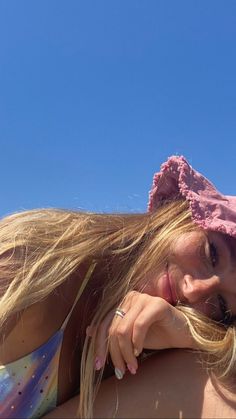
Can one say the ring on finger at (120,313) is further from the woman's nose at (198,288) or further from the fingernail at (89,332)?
the woman's nose at (198,288)

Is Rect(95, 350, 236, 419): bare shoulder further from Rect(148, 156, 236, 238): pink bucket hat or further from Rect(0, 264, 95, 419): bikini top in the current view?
Rect(148, 156, 236, 238): pink bucket hat

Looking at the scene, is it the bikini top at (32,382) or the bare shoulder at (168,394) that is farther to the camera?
the bikini top at (32,382)

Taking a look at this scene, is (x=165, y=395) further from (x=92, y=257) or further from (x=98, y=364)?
(x=92, y=257)

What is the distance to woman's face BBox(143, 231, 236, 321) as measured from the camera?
2072mm

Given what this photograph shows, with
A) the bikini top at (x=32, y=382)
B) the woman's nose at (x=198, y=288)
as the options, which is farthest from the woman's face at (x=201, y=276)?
the bikini top at (x=32, y=382)

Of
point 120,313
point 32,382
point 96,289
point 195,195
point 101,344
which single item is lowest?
point 32,382

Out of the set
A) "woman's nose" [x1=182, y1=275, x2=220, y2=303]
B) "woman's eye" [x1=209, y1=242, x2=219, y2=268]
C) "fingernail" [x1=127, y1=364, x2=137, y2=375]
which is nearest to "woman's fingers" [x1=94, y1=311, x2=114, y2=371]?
"fingernail" [x1=127, y1=364, x2=137, y2=375]

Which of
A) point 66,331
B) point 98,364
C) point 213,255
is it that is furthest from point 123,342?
point 213,255

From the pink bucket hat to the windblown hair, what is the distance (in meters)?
0.07

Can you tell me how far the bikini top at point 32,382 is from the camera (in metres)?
1.80

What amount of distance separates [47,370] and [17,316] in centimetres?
24

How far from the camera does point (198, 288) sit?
2072mm

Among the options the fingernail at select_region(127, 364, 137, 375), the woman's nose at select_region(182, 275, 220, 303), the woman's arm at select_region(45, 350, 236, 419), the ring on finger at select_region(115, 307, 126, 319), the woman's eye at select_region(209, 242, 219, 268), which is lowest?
the woman's arm at select_region(45, 350, 236, 419)

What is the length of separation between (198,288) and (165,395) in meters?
0.51
